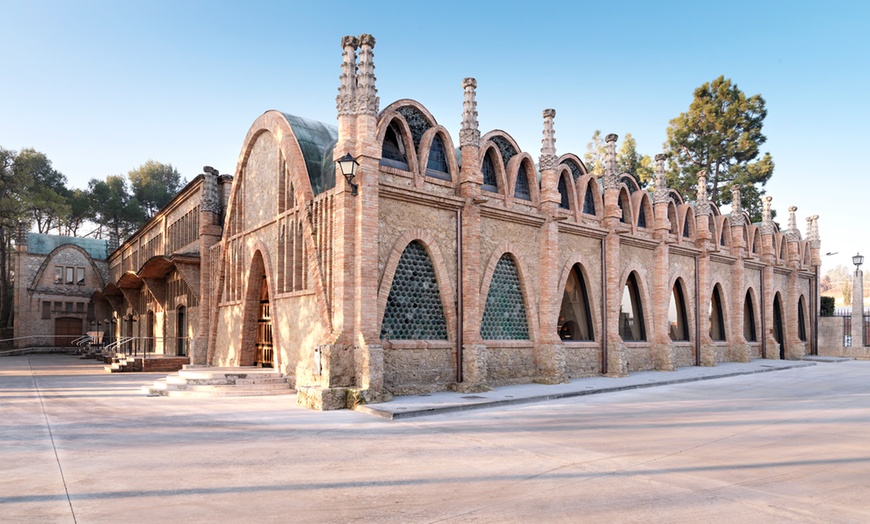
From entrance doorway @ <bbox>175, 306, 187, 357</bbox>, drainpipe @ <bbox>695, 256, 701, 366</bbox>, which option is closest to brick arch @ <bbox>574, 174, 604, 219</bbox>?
drainpipe @ <bbox>695, 256, 701, 366</bbox>

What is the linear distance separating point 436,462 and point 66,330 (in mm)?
46709

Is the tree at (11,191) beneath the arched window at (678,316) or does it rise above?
above

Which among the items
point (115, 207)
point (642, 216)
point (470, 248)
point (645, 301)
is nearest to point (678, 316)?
point (645, 301)

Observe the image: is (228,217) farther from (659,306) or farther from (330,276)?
(659,306)

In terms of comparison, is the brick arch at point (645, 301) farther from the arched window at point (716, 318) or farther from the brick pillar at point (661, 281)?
the arched window at point (716, 318)

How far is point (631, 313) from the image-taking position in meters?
22.5

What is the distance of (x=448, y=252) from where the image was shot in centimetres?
1577

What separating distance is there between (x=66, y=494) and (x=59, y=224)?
58.3 metres

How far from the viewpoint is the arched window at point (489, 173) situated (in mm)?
17578

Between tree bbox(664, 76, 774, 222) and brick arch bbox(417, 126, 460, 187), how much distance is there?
3121 centimetres

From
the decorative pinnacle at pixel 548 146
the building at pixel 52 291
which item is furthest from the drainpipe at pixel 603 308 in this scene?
the building at pixel 52 291

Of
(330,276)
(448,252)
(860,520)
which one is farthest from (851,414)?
(330,276)

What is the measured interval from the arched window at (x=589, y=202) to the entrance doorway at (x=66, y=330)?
131ft

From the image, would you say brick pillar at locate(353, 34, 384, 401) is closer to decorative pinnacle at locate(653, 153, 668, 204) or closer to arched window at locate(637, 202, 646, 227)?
arched window at locate(637, 202, 646, 227)
